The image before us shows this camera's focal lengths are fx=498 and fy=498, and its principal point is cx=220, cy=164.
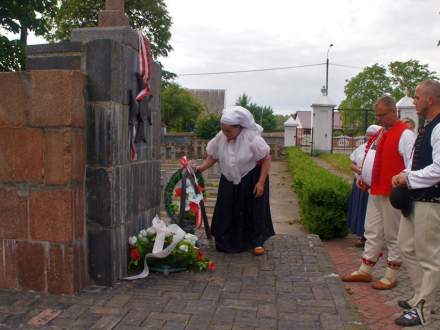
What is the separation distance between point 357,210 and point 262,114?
149 ft

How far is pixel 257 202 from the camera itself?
530cm

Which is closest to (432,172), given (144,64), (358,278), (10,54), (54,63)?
(358,278)

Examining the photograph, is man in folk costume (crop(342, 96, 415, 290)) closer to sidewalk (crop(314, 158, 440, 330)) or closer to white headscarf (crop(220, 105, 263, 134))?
sidewalk (crop(314, 158, 440, 330))

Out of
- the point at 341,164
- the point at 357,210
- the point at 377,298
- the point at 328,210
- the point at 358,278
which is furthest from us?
the point at 341,164

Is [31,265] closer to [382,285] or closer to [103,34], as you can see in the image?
[103,34]

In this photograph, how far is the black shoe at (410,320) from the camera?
354 cm

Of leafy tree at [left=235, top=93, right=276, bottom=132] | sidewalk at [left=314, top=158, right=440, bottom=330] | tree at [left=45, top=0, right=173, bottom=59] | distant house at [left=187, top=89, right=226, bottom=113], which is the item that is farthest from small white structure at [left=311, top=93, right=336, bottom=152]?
distant house at [left=187, top=89, right=226, bottom=113]

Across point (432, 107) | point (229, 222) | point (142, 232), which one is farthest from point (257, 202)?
point (432, 107)

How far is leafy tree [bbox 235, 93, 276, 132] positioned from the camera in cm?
4953

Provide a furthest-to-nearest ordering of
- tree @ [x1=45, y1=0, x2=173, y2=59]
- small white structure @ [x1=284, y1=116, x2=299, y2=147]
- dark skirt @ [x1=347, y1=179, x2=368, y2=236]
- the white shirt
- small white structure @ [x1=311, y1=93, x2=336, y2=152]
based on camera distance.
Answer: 1. small white structure @ [x1=284, y1=116, x2=299, y2=147]
2. tree @ [x1=45, y1=0, x2=173, y2=59]
3. small white structure @ [x1=311, y1=93, x2=336, y2=152]
4. dark skirt @ [x1=347, y1=179, x2=368, y2=236]
5. the white shirt

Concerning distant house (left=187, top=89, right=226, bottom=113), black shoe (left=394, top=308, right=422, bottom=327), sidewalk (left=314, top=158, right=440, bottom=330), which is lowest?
sidewalk (left=314, top=158, right=440, bottom=330)

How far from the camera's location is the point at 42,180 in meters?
3.73

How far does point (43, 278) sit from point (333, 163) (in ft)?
45.2

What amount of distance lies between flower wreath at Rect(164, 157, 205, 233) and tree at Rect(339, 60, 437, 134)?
28.7 metres
